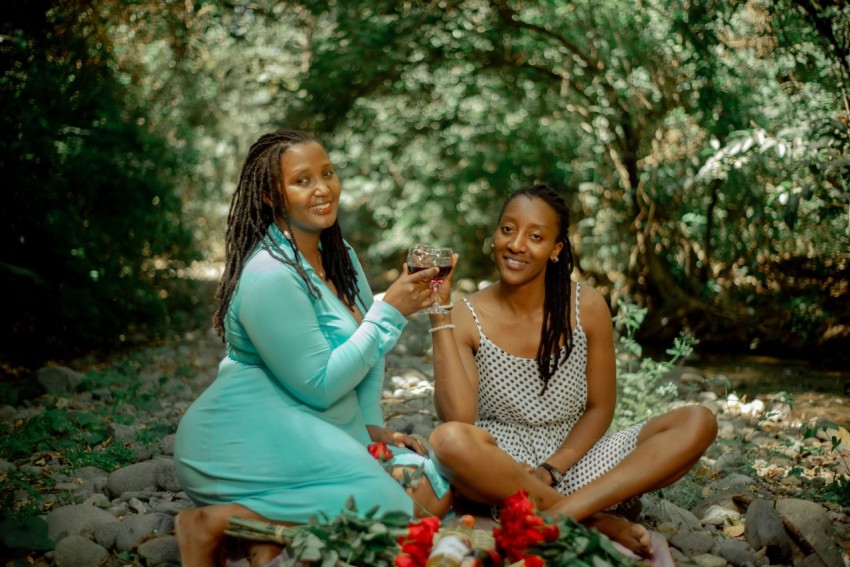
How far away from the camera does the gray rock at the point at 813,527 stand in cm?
293

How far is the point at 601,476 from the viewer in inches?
116

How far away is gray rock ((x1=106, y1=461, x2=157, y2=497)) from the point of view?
3.68 metres

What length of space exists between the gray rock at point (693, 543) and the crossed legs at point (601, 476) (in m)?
0.33

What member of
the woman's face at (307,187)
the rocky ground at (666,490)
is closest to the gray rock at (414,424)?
the rocky ground at (666,490)

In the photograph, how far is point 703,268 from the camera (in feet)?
23.9

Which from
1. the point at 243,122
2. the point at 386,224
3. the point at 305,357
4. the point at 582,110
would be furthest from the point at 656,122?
the point at 243,122

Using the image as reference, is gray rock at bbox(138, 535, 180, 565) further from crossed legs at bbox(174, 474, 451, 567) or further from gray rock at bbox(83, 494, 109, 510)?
gray rock at bbox(83, 494, 109, 510)

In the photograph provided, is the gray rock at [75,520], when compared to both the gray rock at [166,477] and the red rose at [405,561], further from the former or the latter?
the red rose at [405,561]

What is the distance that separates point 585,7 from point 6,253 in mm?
5291

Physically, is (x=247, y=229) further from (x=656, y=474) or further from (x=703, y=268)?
(x=703, y=268)

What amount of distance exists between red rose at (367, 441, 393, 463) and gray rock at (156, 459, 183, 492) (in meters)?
1.20

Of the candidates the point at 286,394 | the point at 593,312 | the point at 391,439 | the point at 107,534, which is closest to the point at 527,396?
the point at 593,312

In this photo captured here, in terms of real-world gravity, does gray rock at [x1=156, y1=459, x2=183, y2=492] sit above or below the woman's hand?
below

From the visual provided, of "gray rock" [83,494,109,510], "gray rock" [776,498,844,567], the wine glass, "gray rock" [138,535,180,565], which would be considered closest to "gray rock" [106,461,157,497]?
"gray rock" [83,494,109,510]
